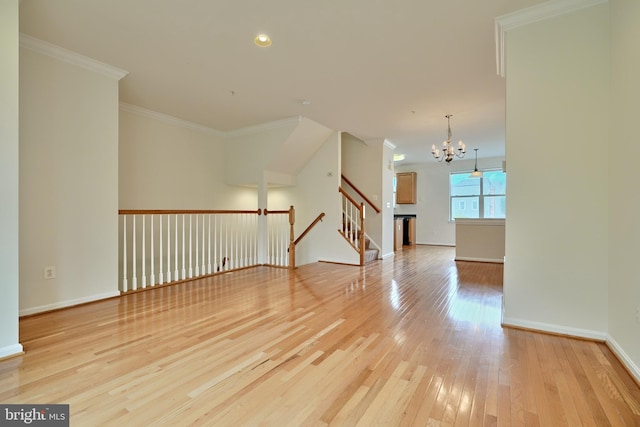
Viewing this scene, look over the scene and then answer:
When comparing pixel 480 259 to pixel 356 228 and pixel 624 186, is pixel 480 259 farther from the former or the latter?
pixel 624 186

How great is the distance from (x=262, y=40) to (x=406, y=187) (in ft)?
25.8

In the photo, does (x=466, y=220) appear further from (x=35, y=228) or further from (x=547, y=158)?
(x=35, y=228)

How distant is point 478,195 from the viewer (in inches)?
353

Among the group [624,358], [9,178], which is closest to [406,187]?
[624,358]

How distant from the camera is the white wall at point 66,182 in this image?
9.11 feet

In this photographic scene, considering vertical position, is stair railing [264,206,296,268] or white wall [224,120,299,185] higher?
white wall [224,120,299,185]

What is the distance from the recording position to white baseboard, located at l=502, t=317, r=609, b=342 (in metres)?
2.25

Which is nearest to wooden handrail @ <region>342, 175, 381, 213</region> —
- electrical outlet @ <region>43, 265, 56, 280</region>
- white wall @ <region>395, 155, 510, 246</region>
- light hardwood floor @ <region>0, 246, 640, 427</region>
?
light hardwood floor @ <region>0, 246, 640, 427</region>

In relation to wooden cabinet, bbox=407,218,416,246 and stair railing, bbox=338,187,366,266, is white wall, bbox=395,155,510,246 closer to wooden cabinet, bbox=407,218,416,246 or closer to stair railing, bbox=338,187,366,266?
wooden cabinet, bbox=407,218,416,246

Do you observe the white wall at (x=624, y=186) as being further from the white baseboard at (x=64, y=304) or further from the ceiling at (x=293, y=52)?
the white baseboard at (x=64, y=304)

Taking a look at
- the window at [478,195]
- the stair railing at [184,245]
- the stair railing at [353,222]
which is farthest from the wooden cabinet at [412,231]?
the stair railing at [184,245]

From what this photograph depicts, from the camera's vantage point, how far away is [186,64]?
10.7ft

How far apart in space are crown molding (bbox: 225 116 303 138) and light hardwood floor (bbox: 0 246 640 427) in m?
3.26

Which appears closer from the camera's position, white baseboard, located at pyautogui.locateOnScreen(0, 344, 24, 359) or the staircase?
white baseboard, located at pyautogui.locateOnScreen(0, 344, 24, 359)
